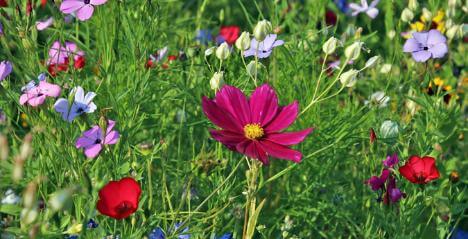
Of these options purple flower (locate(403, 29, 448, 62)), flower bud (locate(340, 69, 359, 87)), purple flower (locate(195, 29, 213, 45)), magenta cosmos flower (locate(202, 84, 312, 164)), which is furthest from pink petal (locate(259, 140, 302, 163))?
purple flower (locate(195, 29, 213, 45))

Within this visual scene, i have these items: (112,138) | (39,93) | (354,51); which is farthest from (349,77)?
(39,93)

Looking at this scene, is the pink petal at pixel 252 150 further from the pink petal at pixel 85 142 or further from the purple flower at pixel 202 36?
the purple flower at pixel 202 36

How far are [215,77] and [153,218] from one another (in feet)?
0.90

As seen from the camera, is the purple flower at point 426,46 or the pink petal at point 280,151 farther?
the purple flower at point 426,46

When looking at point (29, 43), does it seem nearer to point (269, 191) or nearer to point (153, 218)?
point (153, 218)

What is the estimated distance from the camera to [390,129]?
1.69 meters

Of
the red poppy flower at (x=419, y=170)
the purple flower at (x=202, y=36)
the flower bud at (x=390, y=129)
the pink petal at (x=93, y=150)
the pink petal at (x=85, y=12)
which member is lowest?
the purple flower at (x=202, y=36)

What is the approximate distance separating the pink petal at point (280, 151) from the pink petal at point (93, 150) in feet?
0.89

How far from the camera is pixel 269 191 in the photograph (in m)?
1.88

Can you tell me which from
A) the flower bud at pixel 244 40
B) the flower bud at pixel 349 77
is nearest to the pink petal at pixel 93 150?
Result: the flower bud at pixel 244 40

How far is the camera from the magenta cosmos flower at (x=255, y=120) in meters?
1.33

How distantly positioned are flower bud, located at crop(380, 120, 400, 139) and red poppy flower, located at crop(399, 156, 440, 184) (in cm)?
17

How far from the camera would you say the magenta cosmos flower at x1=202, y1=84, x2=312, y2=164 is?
133cm

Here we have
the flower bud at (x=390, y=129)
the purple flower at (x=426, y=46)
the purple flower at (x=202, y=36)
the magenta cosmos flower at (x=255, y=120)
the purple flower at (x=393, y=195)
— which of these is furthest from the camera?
the purple flower at (x=202, y=36)
